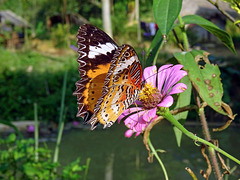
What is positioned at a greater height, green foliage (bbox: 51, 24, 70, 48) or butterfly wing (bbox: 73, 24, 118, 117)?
green foliage (bbox: 51, 24, 70, 48)

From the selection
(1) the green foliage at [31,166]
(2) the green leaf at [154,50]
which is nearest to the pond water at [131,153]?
(1) the green foliage at [31,166]

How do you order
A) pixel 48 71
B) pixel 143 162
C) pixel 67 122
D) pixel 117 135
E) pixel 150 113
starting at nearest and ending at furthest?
pixel 150 113, pixel 143 162, pixel 117 135, pixel 67 122, pixel 48 71

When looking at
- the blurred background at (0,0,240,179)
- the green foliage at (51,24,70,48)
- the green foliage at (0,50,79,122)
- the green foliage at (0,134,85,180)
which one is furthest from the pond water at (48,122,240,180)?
Answer: the green foliage at (51,24,70,48)

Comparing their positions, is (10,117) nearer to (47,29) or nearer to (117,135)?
(117,135)

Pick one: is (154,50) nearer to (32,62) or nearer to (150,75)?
(150,75)

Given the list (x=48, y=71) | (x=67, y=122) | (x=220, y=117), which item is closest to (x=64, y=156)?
(x=67, y=122)

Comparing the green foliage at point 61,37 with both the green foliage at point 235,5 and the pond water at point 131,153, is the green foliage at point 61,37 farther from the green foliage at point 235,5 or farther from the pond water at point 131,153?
the green foliage at point 235,5

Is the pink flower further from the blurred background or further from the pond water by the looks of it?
the pond water
